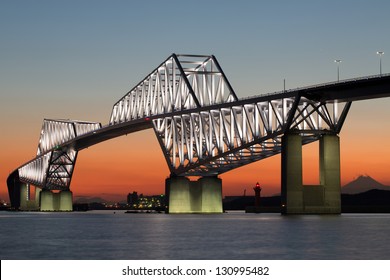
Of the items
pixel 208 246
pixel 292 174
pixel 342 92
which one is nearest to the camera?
pixel 208 246

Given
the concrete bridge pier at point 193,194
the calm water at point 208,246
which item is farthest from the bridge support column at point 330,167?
the calm water at point 208,246

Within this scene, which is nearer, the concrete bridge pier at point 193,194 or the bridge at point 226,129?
the bridge at point 226,129

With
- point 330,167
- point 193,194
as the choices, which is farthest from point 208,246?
point 193,194

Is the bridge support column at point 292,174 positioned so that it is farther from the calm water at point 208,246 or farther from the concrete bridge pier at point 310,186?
the calm water at point 208,246

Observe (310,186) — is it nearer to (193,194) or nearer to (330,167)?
(330,167)
